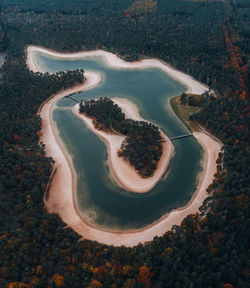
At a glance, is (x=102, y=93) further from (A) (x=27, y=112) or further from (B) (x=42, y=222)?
(B) (x=42, y=222)

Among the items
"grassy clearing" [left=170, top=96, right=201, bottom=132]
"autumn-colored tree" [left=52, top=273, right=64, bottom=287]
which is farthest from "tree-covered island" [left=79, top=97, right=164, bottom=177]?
"autumn-colored tree" [left=52, top=273, right=64, bottom=287]

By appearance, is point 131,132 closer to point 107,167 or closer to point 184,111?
point 107,167

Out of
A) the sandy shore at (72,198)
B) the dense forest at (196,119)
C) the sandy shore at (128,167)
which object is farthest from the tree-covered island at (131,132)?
the dense forest at (196,119)

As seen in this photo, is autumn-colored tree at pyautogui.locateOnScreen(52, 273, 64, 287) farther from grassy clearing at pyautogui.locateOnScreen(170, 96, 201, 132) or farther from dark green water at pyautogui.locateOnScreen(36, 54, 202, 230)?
grassy clearing at pyautogui.locateOnScreen(170, 96, 201, 132)

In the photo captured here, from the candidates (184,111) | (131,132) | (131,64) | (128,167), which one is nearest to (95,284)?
(128,167)

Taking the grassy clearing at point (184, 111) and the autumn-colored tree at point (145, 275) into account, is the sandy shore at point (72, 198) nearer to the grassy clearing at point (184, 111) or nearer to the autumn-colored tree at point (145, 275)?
the grassy clearing at point (184, 111)

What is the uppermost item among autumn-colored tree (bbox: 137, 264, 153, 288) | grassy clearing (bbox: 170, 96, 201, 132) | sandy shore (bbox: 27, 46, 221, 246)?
grassy clearing (bbox: 170, 96, 201, 132)
